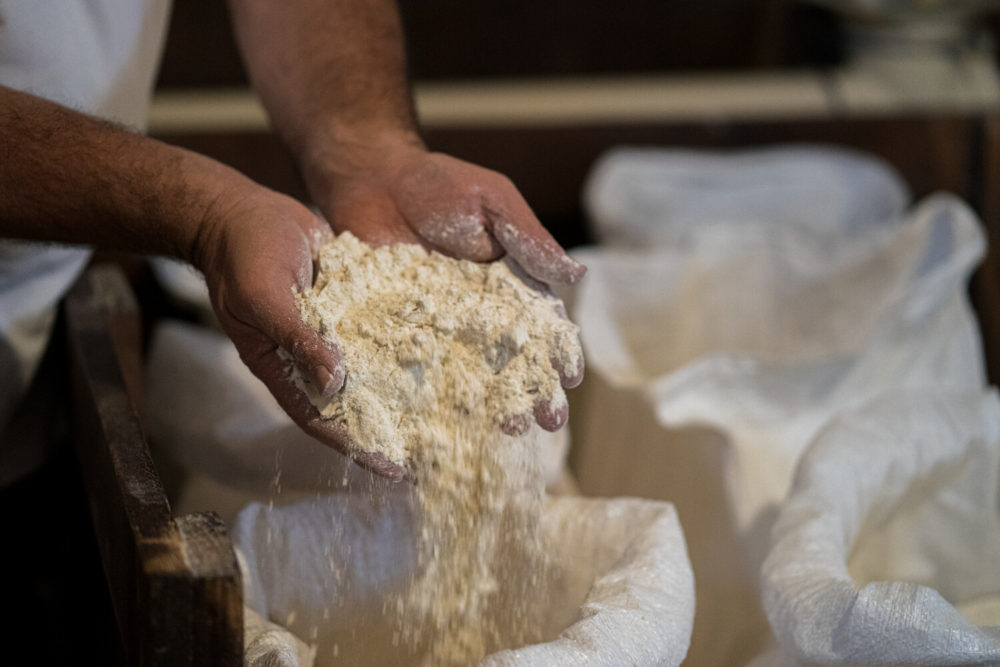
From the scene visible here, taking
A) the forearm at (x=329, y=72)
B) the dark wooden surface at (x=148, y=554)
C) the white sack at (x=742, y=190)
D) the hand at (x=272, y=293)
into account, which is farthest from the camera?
the white sack at (x=742, y=190)

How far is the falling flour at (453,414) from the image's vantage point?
58cm

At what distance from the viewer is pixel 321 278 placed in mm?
617

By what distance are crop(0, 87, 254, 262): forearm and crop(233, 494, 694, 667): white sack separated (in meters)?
0.19

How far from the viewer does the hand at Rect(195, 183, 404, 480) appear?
56cm

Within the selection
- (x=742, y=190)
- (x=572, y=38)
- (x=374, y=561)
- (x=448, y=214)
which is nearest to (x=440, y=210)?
(x=448, y=214)

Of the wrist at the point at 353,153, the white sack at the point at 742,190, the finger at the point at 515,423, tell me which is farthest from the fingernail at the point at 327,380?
the white sack at the point at 742,190

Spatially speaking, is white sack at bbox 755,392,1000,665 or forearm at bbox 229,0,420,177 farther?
forearm at bbox 229,0,420,177

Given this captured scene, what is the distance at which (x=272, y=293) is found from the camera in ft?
1.84

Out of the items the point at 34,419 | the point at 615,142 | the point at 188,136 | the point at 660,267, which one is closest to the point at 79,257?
the point at 34,419

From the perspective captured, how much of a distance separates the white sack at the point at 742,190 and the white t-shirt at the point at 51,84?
2.07 ft

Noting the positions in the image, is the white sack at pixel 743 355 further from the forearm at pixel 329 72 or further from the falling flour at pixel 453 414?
the forearm at pixel 329 72

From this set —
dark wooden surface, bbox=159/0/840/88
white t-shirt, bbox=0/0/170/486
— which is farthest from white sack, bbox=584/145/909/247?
white t-shirt, bbox=0/0/170/486

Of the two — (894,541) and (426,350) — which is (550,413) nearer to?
(426,350)

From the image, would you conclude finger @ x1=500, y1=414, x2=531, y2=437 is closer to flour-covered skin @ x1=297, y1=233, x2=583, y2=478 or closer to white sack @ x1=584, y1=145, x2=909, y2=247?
flour-covered skin @ x1=297, y1=233, x2=583, y2=478
